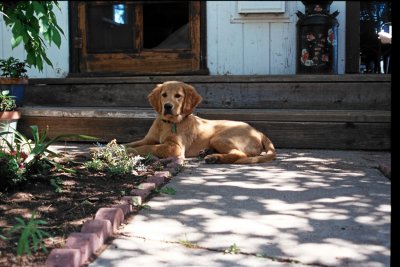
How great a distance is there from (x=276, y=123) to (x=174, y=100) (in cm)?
138

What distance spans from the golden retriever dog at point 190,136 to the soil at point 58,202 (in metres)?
0.96

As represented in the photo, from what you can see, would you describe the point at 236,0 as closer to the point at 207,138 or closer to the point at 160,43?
the point at 160,43

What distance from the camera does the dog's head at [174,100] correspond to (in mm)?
5051

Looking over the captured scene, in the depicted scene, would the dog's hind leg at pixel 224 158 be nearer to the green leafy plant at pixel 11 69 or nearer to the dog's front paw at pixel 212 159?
the dog's front paw at pixel 212 159

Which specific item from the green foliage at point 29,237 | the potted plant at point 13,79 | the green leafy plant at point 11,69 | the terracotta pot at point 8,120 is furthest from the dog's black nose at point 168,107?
the green foliage at point 29,237

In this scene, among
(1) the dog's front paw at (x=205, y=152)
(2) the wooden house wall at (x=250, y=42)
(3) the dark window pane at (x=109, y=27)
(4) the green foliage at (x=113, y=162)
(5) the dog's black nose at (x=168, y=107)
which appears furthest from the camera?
(3) the dark window pane at (x=109, y=27)

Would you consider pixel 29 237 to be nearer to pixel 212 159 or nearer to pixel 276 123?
pixel 212 159

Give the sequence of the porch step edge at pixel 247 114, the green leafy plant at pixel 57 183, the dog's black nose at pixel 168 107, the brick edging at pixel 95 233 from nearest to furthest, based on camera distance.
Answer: the brick edging at pixel 95 233, the green leafy plant at pixel 57 183, the dog's black nose at pixel 168 107, the porch step edge at pixel 247 114

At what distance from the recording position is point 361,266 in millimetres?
2355

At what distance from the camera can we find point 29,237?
241 cm

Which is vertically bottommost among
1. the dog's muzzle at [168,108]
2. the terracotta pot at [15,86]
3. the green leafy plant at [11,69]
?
the dog's muzzle at [168,108]

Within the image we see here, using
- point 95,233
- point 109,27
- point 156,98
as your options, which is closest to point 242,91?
point 156,98

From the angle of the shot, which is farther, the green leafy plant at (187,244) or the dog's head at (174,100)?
the dog's head at (174,100)

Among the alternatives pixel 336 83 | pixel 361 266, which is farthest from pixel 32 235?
pixel 336 83
